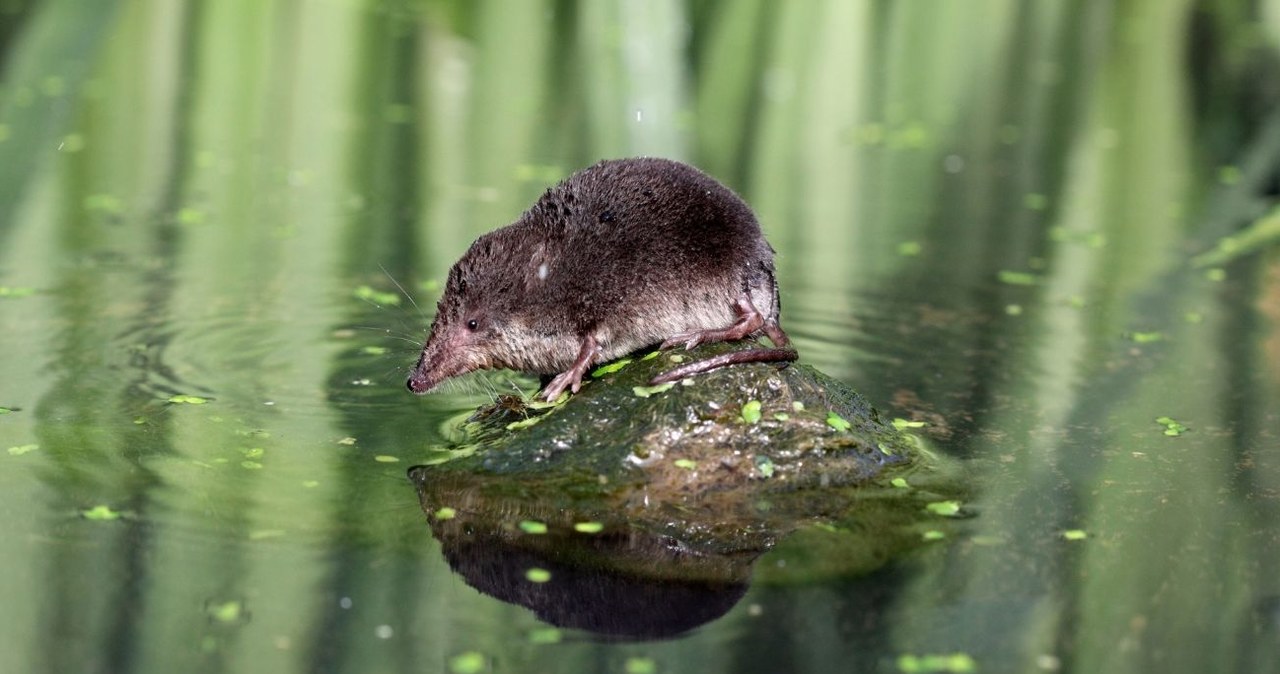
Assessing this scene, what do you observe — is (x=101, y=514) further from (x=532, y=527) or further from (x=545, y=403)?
(x=545, y=403)

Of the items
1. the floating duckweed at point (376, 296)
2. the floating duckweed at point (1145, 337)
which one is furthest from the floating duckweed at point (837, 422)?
the floating duckweed at point (376, 296)

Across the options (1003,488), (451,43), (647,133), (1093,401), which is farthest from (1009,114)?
(1003,488)

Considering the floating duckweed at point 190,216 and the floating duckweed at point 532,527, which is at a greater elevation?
the floating duckweed at point 190,216

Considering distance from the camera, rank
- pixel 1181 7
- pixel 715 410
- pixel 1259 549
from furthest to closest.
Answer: pixel 1181 7, pixel 715 410, pixel 1259 549

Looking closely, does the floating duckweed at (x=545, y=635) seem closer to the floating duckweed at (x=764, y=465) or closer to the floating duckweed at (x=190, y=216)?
the floating duckweed at (x=764, y=465)

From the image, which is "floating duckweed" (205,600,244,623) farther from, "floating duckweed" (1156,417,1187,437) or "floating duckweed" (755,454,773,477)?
"floating duckweed" (1156,417,1187,437)

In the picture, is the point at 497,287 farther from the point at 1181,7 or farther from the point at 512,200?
the point at 1181,7

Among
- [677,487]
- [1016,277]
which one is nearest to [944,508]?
[677,487]
